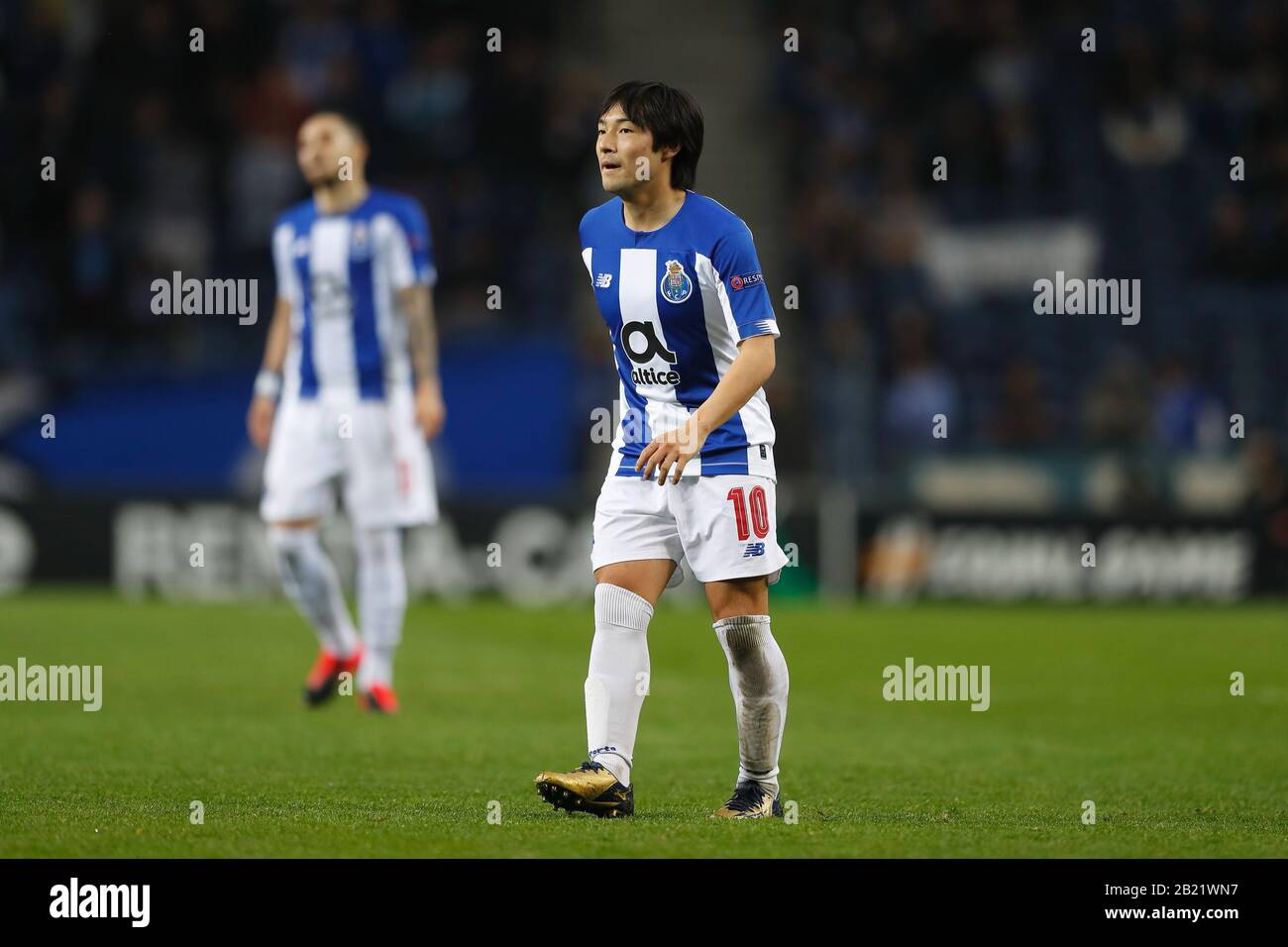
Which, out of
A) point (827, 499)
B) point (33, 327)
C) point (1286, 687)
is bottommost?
point (1286, 687)

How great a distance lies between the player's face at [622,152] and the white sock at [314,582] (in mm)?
3781

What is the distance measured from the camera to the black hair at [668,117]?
18.9ft

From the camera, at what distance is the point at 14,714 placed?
8641 millimetres

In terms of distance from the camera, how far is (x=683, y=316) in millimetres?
5785

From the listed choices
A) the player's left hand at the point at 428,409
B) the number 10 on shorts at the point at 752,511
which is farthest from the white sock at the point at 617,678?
the player's left hand at the point at 428,409

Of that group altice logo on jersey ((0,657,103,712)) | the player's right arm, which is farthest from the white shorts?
altice logo on jersey ((0,657,103,712))

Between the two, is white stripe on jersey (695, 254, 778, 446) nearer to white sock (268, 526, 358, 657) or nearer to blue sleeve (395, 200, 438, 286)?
blue sleeve (395, 200, 438, 286)

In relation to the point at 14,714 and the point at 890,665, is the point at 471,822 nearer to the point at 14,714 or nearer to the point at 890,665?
the point at 14,714

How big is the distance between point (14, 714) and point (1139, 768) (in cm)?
490

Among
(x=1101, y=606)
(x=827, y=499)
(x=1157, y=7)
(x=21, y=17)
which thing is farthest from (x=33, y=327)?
(x=1157, y=7)

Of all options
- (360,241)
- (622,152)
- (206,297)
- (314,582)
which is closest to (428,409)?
(360,241)

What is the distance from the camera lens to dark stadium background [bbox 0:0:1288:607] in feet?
57.2
